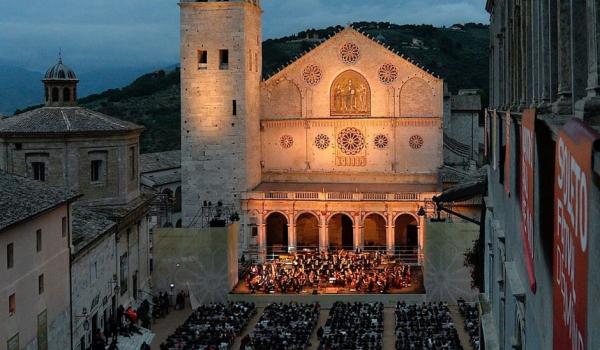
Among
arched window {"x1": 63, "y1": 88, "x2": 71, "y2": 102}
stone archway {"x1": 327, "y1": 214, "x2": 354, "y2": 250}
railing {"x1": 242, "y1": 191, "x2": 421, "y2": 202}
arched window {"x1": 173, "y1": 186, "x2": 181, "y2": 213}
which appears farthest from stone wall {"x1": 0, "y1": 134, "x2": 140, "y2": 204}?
arched window {"x1": 173, "y1": 186, "x2": 181, "y2": 213}

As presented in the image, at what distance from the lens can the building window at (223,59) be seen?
165 ft

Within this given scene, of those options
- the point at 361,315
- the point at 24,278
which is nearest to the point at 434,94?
the point at 361,315

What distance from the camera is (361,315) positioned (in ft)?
119

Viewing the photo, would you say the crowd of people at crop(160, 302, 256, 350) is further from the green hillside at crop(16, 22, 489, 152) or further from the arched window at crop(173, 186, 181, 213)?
the green hillside at crop(16, 22, 489, 152)

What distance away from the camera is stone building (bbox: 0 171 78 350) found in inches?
858

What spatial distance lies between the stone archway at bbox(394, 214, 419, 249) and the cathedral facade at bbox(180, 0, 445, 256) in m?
0.08

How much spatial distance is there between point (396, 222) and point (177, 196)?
19791 mm

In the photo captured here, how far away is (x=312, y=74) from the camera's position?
52906 millimetres

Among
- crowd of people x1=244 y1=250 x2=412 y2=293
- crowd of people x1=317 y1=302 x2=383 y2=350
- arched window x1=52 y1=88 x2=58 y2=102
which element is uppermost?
arched window x1=52 y1=88 x2=58 y2=102

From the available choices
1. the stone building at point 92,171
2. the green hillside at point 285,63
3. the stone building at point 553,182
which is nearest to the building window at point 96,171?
the stone building at point 92,171

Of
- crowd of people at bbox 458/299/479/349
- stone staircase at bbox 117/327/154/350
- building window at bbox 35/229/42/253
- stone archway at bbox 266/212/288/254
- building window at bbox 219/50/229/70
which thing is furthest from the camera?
stone archway at bbox 266/212/288/254

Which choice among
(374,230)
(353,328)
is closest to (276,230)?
(374,230)

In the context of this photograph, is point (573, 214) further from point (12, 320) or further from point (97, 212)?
point (97, 212)

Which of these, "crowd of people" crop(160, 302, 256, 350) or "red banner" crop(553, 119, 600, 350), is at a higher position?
"red banner" crop(553, 119, 600, 350)
